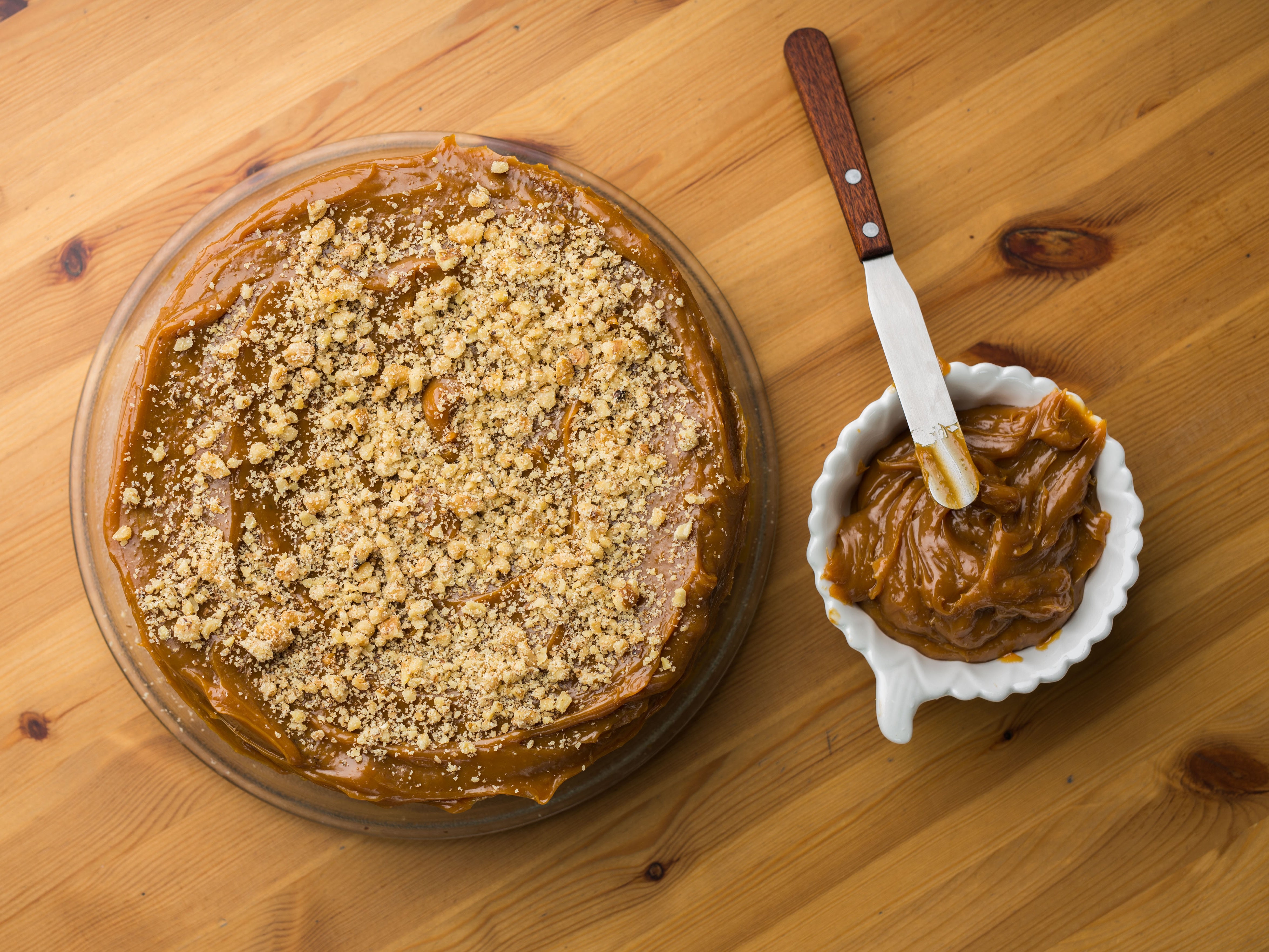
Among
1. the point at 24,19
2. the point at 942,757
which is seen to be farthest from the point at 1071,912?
the point at 24,19

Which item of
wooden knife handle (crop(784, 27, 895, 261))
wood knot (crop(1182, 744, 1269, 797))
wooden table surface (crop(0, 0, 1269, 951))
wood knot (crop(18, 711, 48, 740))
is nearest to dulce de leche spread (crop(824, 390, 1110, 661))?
wooden table surface (crop(0, 0, 1269, 951))

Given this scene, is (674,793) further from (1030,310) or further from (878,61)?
(878,61)

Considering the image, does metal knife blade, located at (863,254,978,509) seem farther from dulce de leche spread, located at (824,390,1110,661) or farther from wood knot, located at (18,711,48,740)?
wood knot, located at (18,711,48,740)

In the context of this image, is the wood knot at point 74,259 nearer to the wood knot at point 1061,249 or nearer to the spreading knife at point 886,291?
the spreading knife at point 886,291

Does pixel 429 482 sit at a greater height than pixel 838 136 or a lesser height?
lesser

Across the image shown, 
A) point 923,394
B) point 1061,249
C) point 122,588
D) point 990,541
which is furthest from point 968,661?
point 122,588

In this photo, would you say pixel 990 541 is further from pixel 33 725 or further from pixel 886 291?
pixel 33 725
